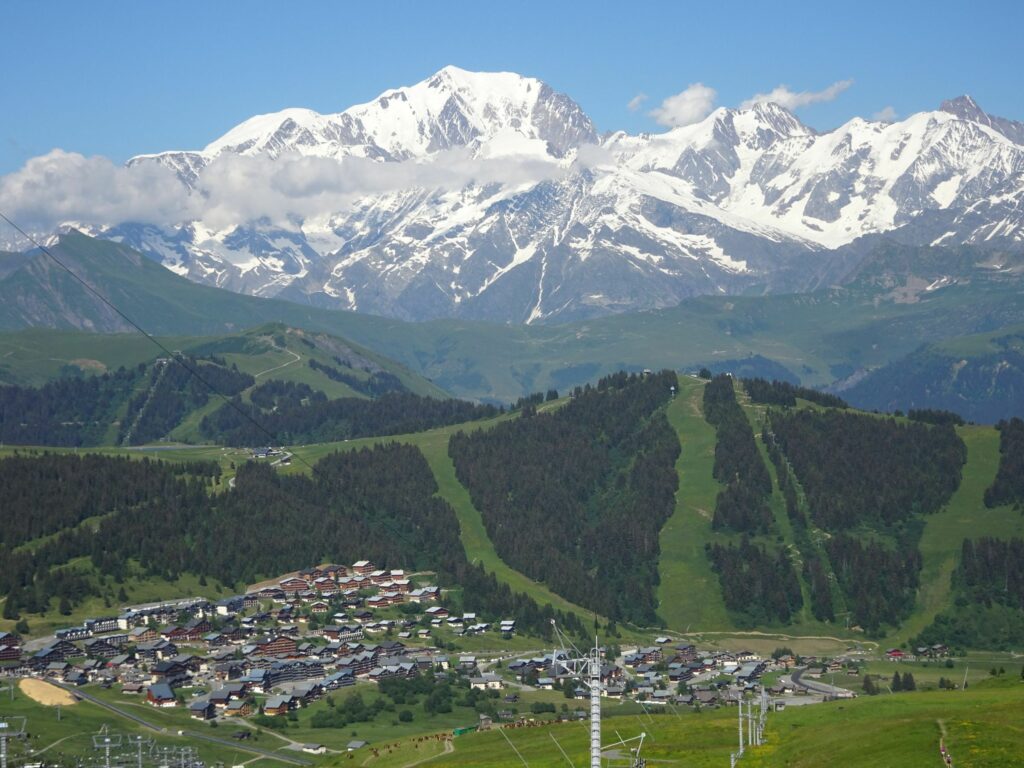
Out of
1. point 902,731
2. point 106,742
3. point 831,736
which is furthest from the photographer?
Answer: point 106,742

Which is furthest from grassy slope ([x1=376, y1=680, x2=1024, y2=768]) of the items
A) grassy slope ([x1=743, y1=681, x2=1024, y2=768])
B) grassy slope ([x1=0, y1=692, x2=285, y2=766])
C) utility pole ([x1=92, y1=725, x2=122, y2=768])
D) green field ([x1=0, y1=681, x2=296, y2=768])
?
utility pole ([x1=92, y1=725, x2=122, y2=768])

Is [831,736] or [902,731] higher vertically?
[902,731]

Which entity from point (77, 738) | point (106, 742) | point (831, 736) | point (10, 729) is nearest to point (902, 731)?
point (831, 736)

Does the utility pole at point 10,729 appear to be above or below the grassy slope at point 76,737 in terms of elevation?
above

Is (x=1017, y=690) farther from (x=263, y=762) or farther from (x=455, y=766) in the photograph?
(x=263, y=762)

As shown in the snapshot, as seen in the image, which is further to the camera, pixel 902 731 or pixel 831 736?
pixel 831 736

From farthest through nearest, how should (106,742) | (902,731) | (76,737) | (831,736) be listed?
(76,737) → (106,742) → (831,736) → (902,731)

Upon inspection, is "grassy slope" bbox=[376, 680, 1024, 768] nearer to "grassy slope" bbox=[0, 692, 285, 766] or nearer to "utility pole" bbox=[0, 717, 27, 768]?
"grassy slope" bbox=[0, 692, 285, 766]

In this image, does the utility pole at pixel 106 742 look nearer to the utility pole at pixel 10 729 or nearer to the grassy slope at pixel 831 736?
the utility pole at pixel 10 729

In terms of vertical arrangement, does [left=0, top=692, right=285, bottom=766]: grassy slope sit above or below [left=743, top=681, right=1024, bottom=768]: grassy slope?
below

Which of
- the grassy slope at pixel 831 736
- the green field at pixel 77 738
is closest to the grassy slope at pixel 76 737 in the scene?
the green field at pixel 77 738

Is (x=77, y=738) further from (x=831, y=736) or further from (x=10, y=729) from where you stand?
(x=831, y=736)
